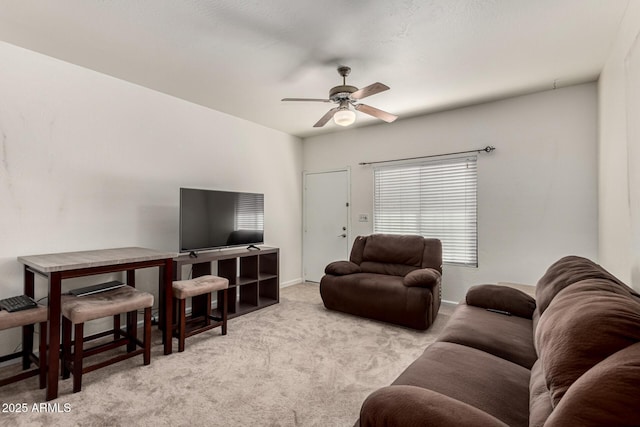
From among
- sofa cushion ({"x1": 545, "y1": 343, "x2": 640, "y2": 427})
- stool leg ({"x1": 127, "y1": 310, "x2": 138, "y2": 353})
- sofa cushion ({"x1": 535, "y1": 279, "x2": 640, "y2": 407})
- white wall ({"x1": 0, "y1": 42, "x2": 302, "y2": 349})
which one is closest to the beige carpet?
stool leg ({"x1": 127, "y1": 310, "x2": 138, "y2": 353})

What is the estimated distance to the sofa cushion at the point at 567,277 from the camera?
1512mm

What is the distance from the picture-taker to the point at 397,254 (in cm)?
389

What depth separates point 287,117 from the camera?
4297mm

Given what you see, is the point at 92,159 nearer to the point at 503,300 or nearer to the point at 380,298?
the point at 380,298

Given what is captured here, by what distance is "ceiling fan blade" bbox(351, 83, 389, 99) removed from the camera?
7.69ft

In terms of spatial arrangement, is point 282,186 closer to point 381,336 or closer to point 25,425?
point 381,336

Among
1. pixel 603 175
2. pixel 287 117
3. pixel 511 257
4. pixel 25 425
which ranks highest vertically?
pixel 287 117

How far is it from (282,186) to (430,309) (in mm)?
3094

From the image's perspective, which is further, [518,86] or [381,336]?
[518,86]

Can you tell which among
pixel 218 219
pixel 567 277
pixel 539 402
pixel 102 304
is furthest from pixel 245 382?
pixel 567 277

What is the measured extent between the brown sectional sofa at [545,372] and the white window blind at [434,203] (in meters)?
2.09

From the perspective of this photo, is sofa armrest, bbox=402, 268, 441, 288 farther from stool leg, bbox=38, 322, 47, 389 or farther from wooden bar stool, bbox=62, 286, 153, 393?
stool leg, bbox=38, 322, 47, 389

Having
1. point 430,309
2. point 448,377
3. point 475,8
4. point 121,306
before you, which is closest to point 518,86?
point 475,8

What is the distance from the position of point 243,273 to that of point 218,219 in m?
0.91
